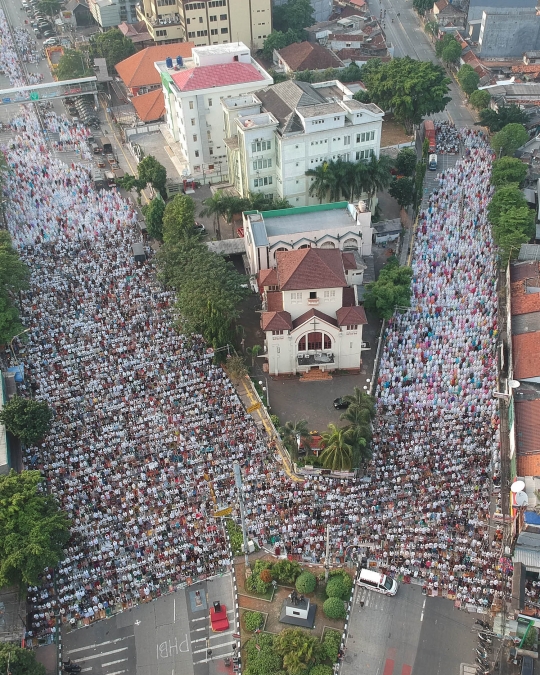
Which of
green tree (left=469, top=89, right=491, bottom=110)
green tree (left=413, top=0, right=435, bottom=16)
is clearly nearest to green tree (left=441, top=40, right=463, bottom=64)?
green tree (left=469, top=89, right=491, bottom=110)

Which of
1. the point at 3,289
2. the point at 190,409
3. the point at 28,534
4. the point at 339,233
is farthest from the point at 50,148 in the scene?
the point at 28,534

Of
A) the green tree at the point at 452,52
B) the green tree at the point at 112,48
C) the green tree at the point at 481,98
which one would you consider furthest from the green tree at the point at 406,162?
the green tree at the point at 112,48

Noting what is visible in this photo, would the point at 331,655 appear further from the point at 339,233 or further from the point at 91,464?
the point at 339,233

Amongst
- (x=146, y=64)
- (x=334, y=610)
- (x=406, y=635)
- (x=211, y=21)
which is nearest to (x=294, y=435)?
(x=334, y=610)

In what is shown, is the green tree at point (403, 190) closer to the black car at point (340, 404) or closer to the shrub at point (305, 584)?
the black car at point (340, 404)

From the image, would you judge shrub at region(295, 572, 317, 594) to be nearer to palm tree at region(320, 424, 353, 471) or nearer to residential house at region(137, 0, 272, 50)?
palm tree at region(320, 424, 353, 471)
